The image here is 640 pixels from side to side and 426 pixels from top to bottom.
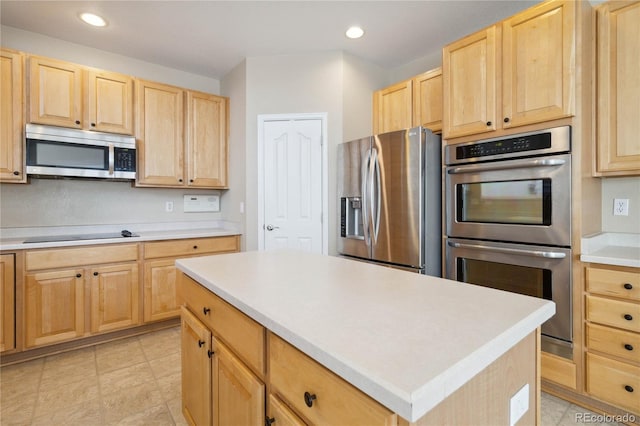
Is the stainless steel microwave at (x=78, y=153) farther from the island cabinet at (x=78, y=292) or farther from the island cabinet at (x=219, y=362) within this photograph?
the island cabinet at (x=219, y=362)

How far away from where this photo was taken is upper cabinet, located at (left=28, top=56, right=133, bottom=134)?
2.55 m

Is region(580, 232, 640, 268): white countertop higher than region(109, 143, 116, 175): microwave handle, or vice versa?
region(109, 143, 116, 175): microwave handle

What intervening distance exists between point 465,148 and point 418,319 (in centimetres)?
186

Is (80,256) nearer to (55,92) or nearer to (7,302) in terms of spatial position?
(7,302)

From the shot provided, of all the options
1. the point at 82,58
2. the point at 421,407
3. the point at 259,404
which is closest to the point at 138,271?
the point at 82,58

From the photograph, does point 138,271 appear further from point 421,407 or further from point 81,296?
point 421,407

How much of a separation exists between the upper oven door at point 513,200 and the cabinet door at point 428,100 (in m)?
0.67

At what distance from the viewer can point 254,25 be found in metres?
2.70

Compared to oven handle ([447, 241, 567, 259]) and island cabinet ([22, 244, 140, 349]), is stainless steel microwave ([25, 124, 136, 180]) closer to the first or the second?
island cabinet ([22, 244, 140, 349])

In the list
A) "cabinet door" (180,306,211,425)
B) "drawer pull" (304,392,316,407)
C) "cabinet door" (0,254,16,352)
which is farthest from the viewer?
"cabinet door" (0,254,16,352)

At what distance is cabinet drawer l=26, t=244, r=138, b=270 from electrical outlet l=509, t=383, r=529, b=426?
2.94 metres

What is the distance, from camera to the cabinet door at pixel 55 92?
2.53 metres

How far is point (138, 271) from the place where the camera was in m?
2.82

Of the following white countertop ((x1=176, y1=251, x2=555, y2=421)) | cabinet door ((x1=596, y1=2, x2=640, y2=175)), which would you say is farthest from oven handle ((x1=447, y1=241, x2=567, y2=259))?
white countertop ((x1=176, y1=251, x2=555, y2=421))
